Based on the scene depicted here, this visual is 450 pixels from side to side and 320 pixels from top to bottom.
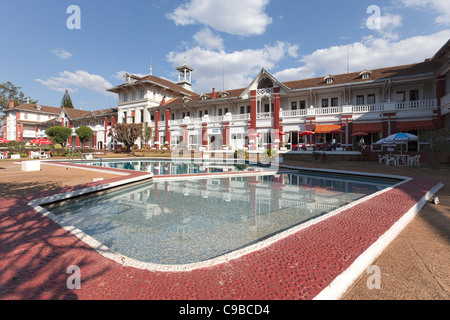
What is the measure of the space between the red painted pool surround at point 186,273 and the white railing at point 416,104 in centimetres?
2362

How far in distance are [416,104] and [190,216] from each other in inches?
1033

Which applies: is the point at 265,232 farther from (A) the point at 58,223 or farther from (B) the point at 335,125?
(B) the point at 335,125

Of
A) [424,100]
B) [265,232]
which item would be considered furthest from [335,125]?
[265,232]

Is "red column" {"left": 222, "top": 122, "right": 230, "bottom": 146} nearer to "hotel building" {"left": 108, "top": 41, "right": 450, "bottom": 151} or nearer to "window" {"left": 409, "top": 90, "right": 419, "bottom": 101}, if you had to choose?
"hotel building" {"left": 108, "top": 41, "right": 450, "bottom": 151}

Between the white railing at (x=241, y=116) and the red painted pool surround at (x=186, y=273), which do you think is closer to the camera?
the red painted pool surround at (x=186, y=273)

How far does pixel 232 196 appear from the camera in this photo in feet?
29.9

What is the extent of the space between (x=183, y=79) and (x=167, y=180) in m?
42.6

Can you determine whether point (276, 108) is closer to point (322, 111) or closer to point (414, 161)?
point (322, 111)

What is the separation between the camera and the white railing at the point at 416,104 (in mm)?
21247

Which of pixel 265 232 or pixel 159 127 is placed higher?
pixel 159 127

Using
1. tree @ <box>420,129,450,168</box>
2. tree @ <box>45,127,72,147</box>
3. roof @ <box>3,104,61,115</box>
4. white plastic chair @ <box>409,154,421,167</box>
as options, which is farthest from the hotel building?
roof @ <box>3,104,61,115</box>

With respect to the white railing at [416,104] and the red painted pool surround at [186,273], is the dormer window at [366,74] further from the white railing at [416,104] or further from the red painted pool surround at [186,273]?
the red painted pool surround at [186,273]

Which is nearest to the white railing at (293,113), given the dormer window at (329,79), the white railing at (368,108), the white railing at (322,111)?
the white railing at (322,111)
